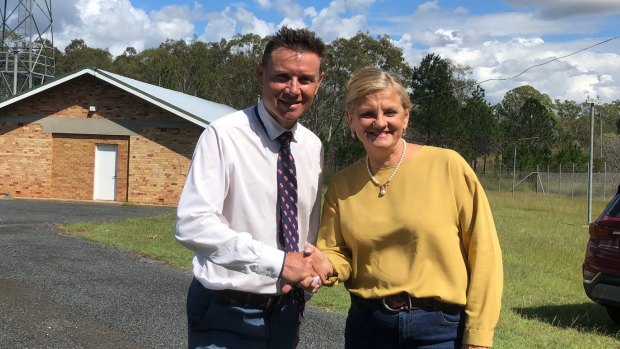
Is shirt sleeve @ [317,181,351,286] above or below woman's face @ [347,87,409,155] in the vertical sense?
below

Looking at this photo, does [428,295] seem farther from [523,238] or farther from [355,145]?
[355,145]

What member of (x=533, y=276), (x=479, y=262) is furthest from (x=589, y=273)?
(x=479, y=262)

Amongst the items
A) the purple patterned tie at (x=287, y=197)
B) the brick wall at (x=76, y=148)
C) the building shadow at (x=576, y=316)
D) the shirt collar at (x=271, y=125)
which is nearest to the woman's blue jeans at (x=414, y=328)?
the purple patterned tie at (x=287, y=197)

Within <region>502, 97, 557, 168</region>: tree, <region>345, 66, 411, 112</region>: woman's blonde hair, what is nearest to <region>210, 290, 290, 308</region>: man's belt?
<region>345, 66, 411, 112</region>: woman's blonde hair

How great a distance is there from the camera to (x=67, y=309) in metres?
6.71

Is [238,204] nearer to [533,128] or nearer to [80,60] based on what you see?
[533,128]

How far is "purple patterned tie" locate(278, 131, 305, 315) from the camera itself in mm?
2588

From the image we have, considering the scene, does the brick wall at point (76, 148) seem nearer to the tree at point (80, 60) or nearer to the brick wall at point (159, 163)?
the brick wall at point (159, 163)

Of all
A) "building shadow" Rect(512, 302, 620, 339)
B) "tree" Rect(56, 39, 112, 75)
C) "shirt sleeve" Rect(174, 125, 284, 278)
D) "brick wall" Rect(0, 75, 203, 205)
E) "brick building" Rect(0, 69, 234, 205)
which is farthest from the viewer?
"tree" Rect(56, 39, 112, 75)

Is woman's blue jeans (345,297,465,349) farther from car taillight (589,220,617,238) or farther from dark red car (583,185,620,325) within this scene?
car taillight (589,220,617,238)

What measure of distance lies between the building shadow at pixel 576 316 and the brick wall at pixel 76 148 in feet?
56.1

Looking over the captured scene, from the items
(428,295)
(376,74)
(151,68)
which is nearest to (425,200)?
(428,295)

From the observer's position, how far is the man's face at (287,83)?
2633 millimetres

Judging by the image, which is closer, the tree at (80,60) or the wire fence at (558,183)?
the wire fence at (558,183)
